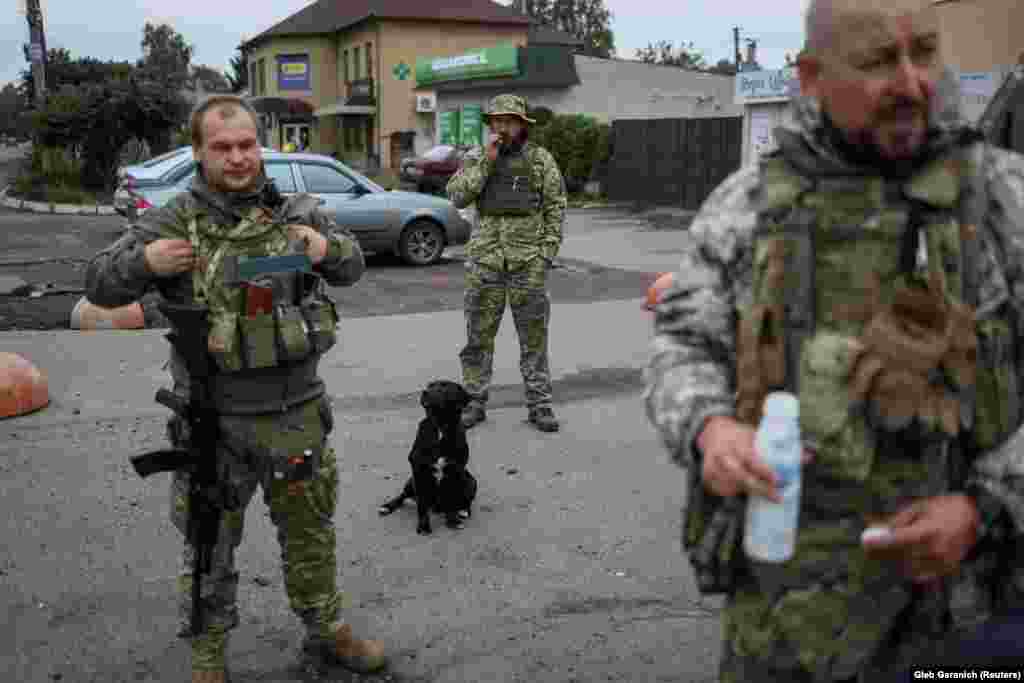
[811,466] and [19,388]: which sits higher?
[811,466]

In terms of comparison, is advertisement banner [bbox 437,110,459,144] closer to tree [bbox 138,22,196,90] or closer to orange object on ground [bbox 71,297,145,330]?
orange object on ground [bbox 71,297,145,330]

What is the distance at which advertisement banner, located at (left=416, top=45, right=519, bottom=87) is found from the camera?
112 ft

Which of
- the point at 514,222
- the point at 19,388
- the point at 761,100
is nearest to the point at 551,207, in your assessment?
the point at 514,222

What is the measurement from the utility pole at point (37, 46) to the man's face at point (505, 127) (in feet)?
81.7

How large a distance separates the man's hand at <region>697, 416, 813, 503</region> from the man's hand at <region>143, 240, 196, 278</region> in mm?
1797

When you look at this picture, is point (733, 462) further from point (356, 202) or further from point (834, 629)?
point (356, 202)

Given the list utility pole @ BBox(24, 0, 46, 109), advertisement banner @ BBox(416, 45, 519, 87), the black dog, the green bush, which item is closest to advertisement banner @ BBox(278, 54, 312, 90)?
advertisement banner @ BBox(416, 45, 519, 87)

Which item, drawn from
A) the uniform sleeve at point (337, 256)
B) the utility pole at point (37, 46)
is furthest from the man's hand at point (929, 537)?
the utility pole at point (37, 46)

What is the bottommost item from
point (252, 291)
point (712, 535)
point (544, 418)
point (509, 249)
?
point (544, 418)

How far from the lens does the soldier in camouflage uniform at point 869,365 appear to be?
1785 mm

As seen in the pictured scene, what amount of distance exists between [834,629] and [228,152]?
2.14 metres

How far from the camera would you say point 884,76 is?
178 cm

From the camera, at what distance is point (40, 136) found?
2834 centimetres

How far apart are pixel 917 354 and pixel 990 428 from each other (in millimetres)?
236
